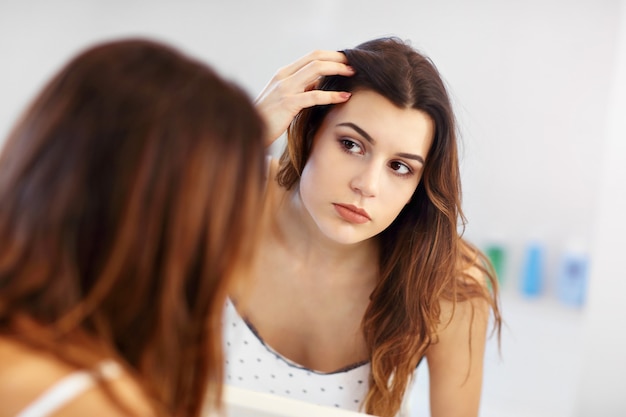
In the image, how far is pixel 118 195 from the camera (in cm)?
64

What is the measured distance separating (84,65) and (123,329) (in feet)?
0.84

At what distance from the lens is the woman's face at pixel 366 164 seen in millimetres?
1144

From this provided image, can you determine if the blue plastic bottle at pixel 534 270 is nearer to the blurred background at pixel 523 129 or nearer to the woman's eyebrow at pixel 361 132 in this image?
the blurred background at pixel 523 129

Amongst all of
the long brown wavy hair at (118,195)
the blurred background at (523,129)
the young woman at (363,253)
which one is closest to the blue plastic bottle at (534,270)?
the blurred background at (523,129)

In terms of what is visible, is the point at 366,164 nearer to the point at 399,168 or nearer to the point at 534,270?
the point at 399,168

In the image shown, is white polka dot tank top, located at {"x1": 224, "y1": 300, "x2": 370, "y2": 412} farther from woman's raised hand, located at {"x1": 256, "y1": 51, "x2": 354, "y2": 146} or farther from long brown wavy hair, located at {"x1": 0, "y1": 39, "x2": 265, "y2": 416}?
long brown wavy hair, located at {"x1": 0, "y1": 39, "x2": 265, "y2": 416}

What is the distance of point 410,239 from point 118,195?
0.75 meters

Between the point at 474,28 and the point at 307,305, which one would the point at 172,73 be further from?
the point at 474,28

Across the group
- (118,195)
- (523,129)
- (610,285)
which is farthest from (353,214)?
(523,129)

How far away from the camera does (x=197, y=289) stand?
697 millimetres

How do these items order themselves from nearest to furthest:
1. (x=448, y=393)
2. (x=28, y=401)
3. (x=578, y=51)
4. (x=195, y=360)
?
(x=28, y=401) < (x=195, y=360) < (x=448, y=393) < (x=578, y=51)

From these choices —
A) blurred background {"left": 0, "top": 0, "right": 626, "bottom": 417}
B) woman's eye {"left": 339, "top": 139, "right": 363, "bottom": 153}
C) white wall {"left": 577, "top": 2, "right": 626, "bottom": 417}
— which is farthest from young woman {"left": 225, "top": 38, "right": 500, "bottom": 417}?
blurred background {"left": 0, "top": 0, "right": 626, "bottom": 417}

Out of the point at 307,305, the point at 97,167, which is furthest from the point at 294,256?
the point at 97,167

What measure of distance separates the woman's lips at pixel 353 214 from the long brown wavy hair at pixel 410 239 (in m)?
0.13
